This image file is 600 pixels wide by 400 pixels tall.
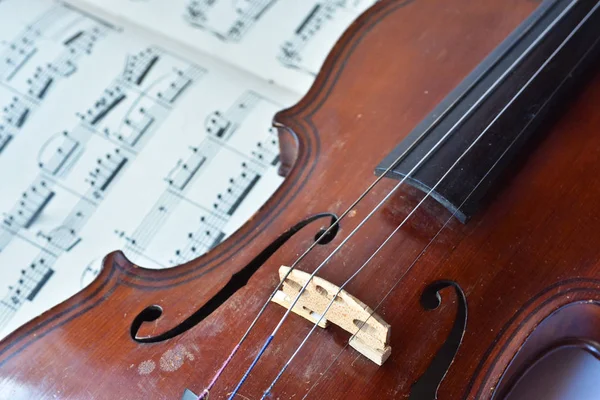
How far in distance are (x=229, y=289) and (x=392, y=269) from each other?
0.79ft

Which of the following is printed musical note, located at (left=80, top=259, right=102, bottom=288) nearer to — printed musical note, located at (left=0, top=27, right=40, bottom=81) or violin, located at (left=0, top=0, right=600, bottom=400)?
violin, located at (left=0, top=0, right=600, bottom=400)

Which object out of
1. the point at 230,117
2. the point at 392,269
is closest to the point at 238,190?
the point at 230,117

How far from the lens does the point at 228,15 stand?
1.68 m

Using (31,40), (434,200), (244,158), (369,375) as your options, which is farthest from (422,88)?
(31,40)

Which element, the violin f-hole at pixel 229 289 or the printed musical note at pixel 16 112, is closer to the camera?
the violin f-hole at pixel 229 289

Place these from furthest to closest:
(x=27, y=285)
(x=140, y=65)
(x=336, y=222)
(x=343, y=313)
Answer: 1. (x=140, y=65)
2. (x=27, y=285)
3. (x=336, y=222)
4. (x=343, y=313)

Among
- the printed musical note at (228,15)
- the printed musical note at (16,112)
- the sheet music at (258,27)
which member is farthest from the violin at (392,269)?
the printed musical note at (16,112)

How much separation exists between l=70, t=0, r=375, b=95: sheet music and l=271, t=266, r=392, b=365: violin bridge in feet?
2.28

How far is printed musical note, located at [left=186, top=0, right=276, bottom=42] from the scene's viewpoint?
165 cm

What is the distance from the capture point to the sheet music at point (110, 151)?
138cm

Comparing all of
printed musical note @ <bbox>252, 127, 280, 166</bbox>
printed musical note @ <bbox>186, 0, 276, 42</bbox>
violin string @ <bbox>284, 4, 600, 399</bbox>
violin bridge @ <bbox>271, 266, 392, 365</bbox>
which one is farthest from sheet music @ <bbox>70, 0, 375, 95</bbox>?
violin bridge @ <bbox>271, 266, 392, 365</bbox>

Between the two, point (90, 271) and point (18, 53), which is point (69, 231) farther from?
point (18, 53)

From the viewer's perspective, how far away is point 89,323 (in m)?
1.02

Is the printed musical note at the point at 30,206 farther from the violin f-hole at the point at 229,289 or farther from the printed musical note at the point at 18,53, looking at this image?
the violin f-hole at the point at 229,289
